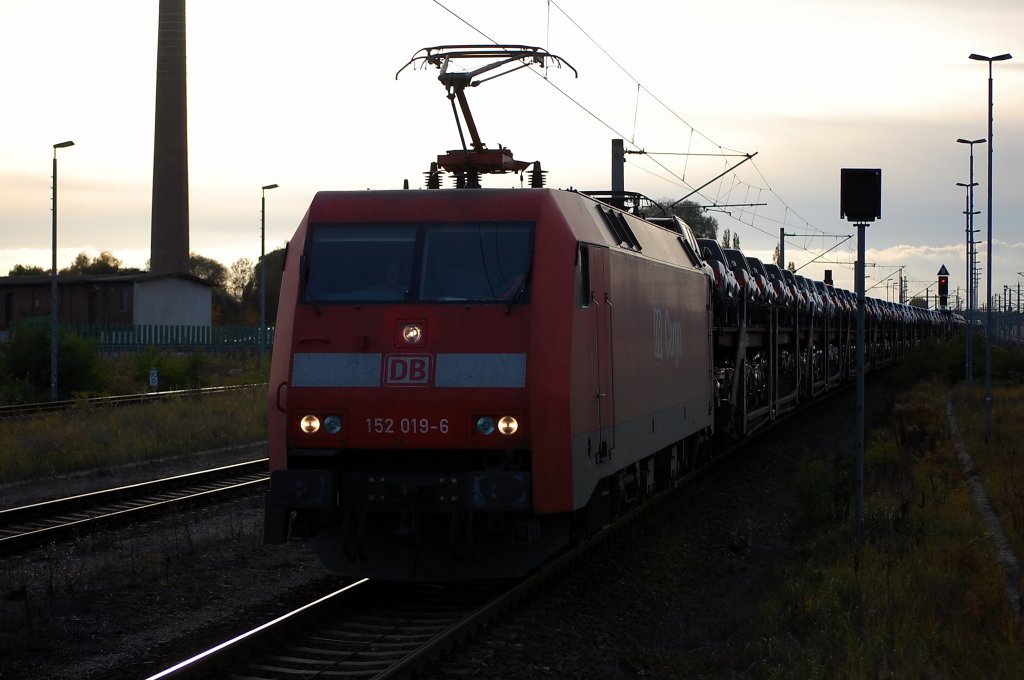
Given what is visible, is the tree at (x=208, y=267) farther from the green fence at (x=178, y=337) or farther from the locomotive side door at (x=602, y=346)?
the locomotive side door at (x=602, y=346)

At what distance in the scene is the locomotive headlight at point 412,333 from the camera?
9.37 metres

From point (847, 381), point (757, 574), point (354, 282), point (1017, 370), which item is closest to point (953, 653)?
point (757, 574)

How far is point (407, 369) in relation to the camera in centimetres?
930

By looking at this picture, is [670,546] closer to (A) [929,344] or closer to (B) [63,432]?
(B) [63,432]

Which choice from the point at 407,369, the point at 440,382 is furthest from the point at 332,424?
the point at 440,382

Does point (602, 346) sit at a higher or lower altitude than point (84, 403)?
higher

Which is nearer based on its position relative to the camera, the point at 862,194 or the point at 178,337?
the point at 862,194

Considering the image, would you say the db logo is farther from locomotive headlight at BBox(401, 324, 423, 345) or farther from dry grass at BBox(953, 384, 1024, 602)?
dry grass at BBox(953, 384, 1024, 602)

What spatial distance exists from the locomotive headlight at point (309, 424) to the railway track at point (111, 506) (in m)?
4.50

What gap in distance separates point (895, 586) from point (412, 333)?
419 centimetres

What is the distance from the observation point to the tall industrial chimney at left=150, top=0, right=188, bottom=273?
67.3 metres

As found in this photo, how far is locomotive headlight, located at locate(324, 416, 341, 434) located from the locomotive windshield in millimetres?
957

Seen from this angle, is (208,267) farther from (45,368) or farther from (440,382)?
(440,382)

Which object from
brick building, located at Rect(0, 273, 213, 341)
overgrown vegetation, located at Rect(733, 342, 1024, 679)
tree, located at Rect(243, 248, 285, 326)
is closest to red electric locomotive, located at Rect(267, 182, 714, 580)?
overgrown vegetation, located at Rect(733, 342, 1024, 679)
